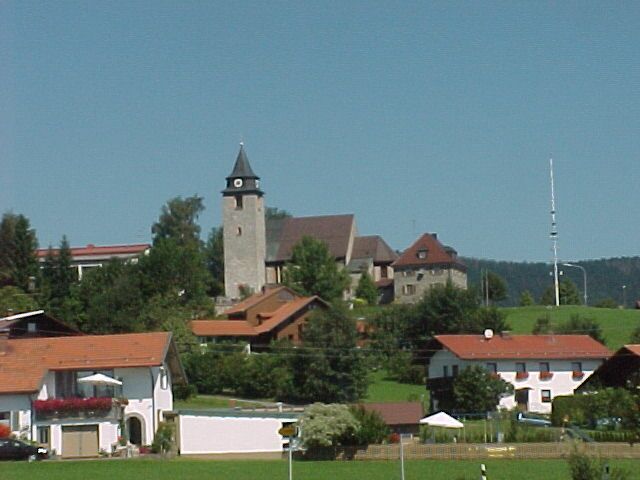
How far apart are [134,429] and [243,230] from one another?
76.8 metres

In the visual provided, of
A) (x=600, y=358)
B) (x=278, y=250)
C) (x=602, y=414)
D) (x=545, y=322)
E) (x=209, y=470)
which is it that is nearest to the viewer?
(x=209, y=470)

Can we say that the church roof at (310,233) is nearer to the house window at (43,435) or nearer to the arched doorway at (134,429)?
the arched doorway at (134,429)

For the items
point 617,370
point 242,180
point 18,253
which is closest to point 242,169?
point 242,180

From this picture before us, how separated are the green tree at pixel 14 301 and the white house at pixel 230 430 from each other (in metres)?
33.8

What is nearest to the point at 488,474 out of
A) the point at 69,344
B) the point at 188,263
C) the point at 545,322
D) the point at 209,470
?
the point at 209,470

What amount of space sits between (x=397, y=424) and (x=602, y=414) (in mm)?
9759

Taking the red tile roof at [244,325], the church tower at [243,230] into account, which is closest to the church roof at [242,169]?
the church tower at [243,230]

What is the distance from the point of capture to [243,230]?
443ft

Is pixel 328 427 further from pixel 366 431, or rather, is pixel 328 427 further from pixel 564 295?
pixel 564 295

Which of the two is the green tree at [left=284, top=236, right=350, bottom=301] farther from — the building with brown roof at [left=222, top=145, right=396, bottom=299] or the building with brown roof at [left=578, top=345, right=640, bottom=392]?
the building with brown roof at [left=578, top=345, right=640, bottom=392]

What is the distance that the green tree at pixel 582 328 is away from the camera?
A: 294 feet

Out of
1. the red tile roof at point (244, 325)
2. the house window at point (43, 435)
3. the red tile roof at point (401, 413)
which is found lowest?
the house window at point (43, 435)

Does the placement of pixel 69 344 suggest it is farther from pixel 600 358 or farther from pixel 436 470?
pixel 600 358

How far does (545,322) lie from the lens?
315ft
